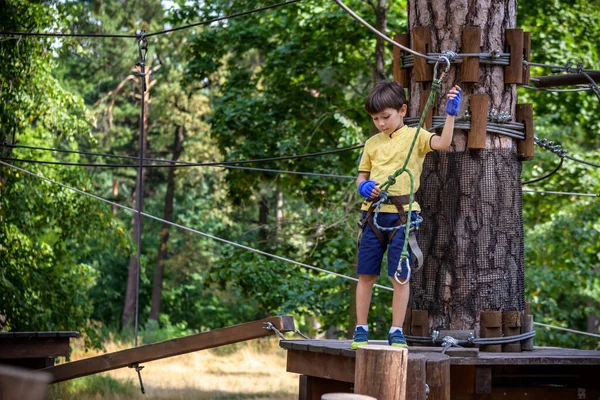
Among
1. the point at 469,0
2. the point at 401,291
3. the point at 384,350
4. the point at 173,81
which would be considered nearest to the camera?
the point at 384,350

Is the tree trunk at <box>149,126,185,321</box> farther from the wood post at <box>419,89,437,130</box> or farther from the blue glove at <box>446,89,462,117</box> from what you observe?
the blue glove at <box>446,89,462,117</box>

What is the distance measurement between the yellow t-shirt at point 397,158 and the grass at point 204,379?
6879 mm

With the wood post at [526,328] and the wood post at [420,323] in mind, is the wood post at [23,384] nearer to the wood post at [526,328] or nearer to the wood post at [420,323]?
the wood post at [420,323]

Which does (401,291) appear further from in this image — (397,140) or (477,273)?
(397,140)

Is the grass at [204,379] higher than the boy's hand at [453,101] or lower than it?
lower

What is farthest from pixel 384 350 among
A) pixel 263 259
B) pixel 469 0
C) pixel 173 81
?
pixel 173 81

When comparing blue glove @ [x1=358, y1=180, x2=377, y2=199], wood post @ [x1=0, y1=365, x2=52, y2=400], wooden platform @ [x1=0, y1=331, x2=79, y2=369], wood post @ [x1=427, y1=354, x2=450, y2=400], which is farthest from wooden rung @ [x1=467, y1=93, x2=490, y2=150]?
wooden platform @ [x1=0, y1=331, x2=79, y2=369]

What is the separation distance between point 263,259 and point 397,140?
9.05m

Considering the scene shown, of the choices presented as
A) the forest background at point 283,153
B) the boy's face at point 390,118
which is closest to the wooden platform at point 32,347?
the forest background at point 283,153

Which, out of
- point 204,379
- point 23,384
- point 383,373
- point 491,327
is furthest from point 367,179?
point 204,379

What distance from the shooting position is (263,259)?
13070 mm

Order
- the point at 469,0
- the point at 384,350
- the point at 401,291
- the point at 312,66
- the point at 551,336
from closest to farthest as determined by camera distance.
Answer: the point at 384,350
the point at 401,291
the point at 469,0
the point at 551,336
the point at 312,66

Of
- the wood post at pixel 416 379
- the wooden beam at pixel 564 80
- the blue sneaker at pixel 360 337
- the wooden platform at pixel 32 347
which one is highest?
the wooden beam at pixel 564 80

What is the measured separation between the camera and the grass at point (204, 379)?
12.2m
